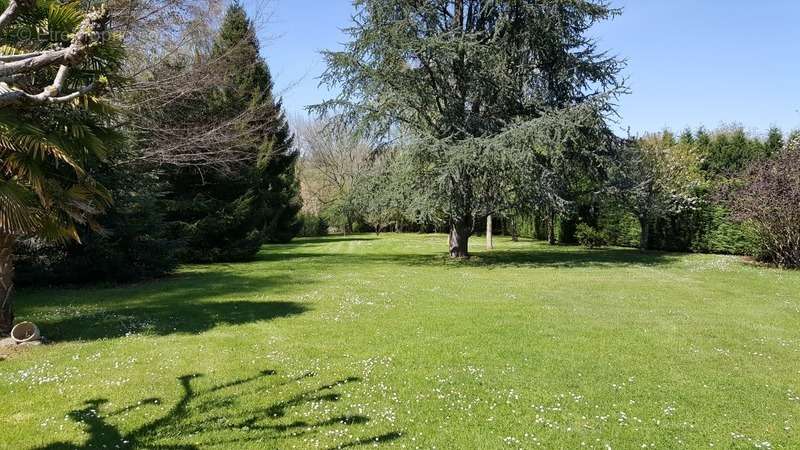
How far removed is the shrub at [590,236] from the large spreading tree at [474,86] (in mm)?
9514

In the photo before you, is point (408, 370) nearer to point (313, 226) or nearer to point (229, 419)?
point (229, 419)

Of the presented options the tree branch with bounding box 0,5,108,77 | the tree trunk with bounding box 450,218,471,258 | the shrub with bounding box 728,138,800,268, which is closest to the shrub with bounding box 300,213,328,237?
the tree trunk with bounding box 450,218,471,258

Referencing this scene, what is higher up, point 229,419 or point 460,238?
point 460,238

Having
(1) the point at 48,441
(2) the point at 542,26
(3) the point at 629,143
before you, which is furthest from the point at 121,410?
(3) the point at 629,143

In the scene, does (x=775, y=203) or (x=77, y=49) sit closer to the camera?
(x=77, y=49)

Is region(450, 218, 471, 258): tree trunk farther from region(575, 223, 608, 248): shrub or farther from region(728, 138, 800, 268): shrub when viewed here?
region(575, 223, 608, 248): shrub

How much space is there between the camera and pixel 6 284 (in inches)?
287

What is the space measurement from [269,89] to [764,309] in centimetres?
1944

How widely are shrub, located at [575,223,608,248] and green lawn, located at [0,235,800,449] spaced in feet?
48.7

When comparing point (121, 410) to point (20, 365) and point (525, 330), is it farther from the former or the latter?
point (525, 330)

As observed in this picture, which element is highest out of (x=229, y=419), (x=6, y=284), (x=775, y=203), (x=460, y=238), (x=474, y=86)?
(x=474, y=86)

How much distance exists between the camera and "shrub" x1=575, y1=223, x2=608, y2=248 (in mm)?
26375

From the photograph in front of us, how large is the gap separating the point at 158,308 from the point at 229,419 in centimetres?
611

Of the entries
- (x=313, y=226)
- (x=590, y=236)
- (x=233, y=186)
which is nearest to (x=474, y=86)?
(x=233, y=186)
